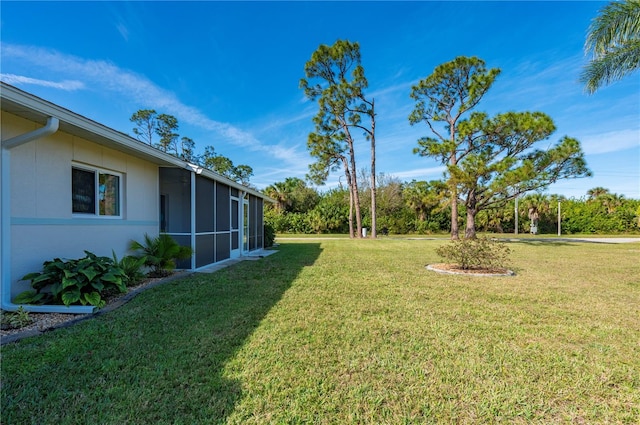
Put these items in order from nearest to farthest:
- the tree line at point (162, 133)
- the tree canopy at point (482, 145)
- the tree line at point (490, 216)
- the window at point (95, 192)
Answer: the window at point (95, 192) → the tree canopy at point (482, 145) → the tree line at point (490, 216) → the tree line at point (162, 133)

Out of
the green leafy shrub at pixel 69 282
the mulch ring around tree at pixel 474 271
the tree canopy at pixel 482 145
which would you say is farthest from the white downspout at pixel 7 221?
the tree canopy at pixel 482 145

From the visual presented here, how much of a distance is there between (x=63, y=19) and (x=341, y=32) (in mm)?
17747

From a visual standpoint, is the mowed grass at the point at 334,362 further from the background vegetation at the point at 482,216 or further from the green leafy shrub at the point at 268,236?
the background vegetation at the point at 482,216

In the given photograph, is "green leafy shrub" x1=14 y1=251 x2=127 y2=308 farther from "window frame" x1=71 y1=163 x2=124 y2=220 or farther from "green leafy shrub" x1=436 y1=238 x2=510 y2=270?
"green leafy shrub" x1=436 y1=238 x2=510 y2=270

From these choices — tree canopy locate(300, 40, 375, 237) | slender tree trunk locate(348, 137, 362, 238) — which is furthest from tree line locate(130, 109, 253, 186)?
slender tree trunk locate(348, 137, 362, 238)

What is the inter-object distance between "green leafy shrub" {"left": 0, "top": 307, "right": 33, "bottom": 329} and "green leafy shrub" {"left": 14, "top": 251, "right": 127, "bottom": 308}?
37cm

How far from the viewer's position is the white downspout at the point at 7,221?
4098 millimetres

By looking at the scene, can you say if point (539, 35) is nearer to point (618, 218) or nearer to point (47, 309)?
point (47, 309)

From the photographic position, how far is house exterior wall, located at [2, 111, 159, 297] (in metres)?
4.38

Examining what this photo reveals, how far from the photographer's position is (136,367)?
2.74 m

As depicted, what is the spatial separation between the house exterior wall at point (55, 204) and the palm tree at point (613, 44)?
43.4 ft

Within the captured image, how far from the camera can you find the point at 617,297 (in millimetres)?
5578

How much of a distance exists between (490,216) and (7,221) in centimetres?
3265

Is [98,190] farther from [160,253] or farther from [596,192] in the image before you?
[596,192]
